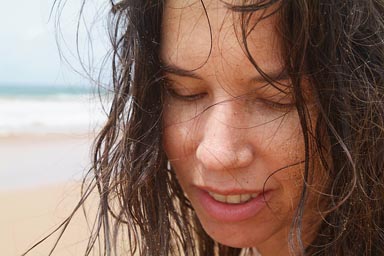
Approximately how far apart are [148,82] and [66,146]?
22.5 ft

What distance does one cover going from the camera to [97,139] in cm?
171

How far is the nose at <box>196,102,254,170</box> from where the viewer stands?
4.43 feet

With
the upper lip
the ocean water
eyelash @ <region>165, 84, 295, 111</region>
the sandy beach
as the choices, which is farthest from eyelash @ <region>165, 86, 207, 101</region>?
the ocean water

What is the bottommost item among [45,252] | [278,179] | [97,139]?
[45,252]

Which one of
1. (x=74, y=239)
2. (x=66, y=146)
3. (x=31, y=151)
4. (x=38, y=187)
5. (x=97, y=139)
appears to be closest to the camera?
(x=97, y=139)

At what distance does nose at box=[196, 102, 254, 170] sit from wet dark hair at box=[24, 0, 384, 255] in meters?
0.13

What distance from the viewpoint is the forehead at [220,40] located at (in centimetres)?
133

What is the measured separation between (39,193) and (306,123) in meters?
4.25

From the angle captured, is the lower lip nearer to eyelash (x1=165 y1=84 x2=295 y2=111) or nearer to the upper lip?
the upper lip

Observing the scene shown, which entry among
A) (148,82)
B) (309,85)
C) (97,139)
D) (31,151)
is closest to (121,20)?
(148,82)

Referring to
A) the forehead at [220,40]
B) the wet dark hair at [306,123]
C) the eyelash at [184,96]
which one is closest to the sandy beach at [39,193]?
the wet dark hair at [306,123]

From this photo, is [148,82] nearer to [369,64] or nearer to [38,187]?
[369,64]

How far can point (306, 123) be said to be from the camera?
1352 mm

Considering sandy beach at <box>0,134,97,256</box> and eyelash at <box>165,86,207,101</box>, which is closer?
eyelash at <box>165,86,207,101</box>
